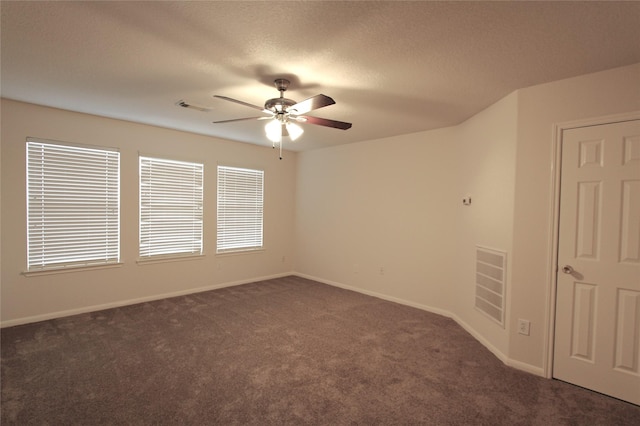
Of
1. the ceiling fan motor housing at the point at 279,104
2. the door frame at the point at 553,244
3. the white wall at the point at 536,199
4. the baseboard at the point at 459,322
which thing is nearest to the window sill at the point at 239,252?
the baseboard at the point at 459,322

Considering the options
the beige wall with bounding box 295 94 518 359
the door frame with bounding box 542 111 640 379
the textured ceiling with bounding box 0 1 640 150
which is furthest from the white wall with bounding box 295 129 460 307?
the door frame with bounding box 542 111 640 379

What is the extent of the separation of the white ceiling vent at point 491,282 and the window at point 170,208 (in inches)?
162

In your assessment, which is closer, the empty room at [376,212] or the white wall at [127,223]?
the empty room at [376,212]

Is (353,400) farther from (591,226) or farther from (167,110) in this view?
(167,110)

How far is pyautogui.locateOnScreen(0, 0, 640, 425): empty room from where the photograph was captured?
6.55 ft

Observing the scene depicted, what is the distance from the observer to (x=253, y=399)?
2229 mm

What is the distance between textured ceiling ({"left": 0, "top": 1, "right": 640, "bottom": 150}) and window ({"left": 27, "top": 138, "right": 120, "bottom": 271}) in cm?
72

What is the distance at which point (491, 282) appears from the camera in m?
3.15

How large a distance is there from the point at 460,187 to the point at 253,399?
338 centimetres

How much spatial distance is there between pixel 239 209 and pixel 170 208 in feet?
3.93

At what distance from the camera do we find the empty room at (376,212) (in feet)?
6.55

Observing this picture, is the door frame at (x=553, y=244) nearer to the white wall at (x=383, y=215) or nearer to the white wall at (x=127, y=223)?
the white wall at (x=383, y=215)

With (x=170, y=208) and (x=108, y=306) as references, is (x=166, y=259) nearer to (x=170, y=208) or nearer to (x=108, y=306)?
(x=170, y=208)

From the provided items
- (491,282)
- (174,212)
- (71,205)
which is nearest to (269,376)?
(491,282)
